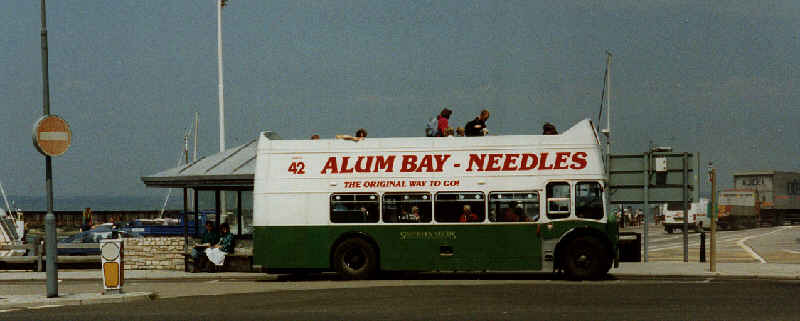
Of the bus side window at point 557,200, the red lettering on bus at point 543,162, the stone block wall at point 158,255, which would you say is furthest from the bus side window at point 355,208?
the stone block wall at point 158,255

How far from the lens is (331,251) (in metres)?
23.1

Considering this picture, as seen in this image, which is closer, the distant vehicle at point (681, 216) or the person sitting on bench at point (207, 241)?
the person sitting on bench at point (207, 241)

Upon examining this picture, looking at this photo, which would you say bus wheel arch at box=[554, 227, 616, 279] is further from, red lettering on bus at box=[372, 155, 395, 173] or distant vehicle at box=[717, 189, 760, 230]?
distant vehicle at box=[717, 189, 760, 230]

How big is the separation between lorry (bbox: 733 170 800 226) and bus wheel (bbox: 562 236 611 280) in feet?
180

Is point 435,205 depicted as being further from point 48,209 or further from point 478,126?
point 48,209

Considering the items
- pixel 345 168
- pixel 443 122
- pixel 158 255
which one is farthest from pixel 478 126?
pixel 158 255

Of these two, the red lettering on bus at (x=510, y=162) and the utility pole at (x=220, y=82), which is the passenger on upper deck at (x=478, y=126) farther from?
the utility pole at (x=220, y=82)

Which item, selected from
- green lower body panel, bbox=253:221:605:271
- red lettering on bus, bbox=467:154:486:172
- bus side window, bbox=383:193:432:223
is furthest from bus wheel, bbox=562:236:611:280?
bus side window, bbox=383:193:432:223

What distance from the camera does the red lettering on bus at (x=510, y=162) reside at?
22.7 m

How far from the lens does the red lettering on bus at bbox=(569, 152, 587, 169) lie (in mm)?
22500

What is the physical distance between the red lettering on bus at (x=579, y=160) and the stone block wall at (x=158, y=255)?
441 inches

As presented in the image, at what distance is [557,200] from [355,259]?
467 centimetres

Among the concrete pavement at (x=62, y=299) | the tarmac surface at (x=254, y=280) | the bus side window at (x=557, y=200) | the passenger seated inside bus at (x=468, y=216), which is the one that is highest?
the bus side window at (x=557, y=200)

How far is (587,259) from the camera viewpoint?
2225 centimetres
